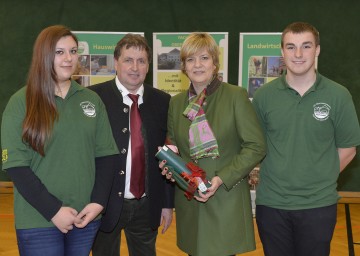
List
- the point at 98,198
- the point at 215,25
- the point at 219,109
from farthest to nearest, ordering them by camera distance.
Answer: the point at 215,25 → the point at 219,109 → the point at 98,198

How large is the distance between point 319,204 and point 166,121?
3.44 ft

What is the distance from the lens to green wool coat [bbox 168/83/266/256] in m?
2.52

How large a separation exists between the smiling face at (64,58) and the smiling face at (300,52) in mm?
1134

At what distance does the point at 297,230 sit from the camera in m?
2.63

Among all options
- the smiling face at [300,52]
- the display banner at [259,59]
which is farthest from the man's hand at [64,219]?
the display banner at [259,59]

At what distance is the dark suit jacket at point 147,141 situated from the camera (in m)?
2.78

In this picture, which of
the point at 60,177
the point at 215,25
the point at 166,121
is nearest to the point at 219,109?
the point at 166,121

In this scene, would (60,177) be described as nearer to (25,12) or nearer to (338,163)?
(338,163)

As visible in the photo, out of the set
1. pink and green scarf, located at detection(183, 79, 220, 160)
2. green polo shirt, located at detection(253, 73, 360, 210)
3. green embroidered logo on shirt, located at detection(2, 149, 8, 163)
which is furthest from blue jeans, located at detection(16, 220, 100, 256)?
green polo shirt, located at detection(253, 73, 360, 210)

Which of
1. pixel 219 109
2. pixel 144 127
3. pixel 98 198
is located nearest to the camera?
pixel 98 198

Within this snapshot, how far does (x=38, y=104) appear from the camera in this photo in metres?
2.21

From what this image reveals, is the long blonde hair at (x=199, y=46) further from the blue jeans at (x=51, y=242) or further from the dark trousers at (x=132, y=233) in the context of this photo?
the blue jeans at (x=51, y=242)

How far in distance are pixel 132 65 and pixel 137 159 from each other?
560 mm

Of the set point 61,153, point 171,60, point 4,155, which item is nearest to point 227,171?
point 61,153
